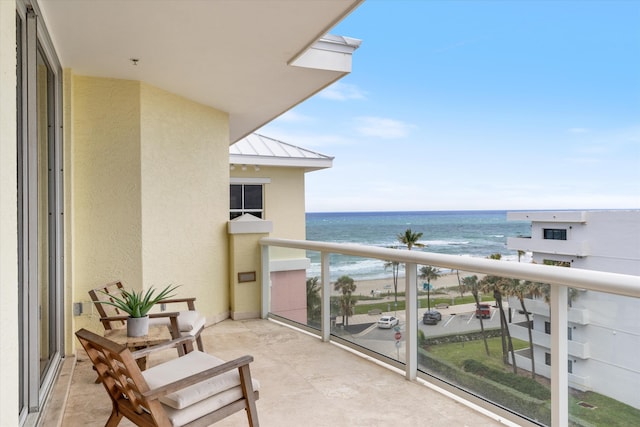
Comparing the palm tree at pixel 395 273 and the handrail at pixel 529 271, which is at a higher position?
the handrail at pixel 529 271

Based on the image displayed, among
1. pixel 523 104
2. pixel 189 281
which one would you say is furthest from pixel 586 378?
pixel 523 104

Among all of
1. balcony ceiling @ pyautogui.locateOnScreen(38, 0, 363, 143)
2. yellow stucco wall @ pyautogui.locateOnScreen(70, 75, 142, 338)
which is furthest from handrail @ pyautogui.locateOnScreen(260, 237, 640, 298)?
yellow stucco wall @ pyautogui.locateOnScreen(70, 75, 142, 338)

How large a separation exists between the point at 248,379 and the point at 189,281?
3.37 meters

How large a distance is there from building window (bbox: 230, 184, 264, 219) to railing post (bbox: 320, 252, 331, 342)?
604 centimetres

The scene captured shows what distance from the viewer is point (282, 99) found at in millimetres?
5918

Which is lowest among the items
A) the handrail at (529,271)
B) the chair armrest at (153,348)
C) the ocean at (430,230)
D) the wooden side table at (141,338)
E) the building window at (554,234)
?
the ocean at (430,230)

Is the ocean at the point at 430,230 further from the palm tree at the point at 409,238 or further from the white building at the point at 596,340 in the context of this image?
the white building at the point at 596,340

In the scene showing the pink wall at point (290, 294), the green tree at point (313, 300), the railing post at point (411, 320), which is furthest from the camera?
the pink wall at point (290, 294)

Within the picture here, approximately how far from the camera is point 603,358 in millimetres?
2500

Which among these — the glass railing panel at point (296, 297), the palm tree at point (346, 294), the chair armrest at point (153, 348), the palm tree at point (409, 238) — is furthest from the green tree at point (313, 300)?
the palm tree at point (409, 238)

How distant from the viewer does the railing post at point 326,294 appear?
4.92 metres

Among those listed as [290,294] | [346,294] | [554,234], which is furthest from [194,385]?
[554,234]

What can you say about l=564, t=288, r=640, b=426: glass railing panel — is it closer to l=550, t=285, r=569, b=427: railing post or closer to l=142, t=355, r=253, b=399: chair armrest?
l=550, t=285, r=569, b=427: railing post

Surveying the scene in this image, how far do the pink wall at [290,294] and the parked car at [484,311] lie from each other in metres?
2.32
